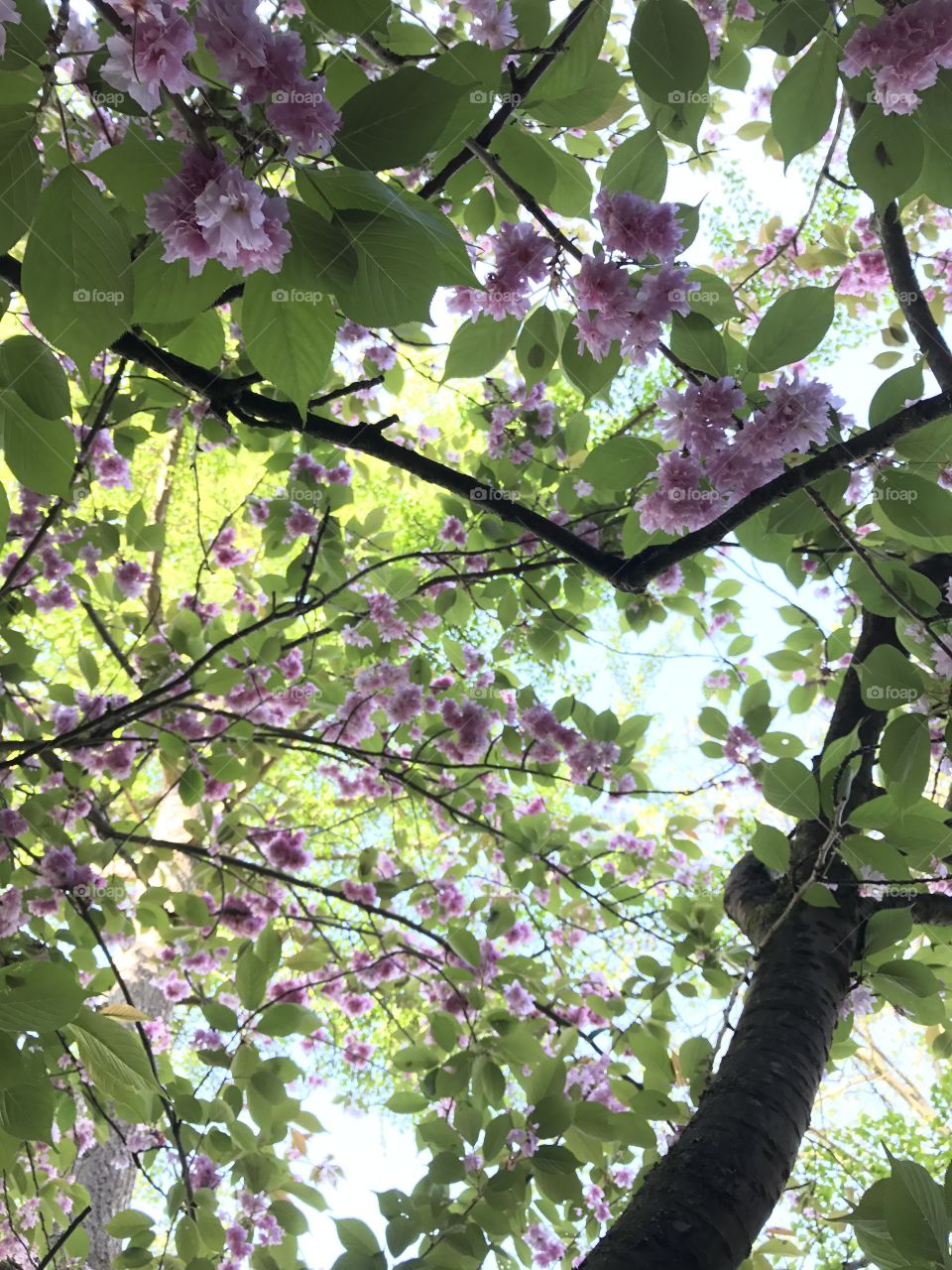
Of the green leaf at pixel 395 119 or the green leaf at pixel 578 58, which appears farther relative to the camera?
the green leaf at pixel 578 58

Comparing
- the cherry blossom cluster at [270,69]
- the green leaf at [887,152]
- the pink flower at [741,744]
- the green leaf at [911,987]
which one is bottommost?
the cherry blossom cluster at [270,69]

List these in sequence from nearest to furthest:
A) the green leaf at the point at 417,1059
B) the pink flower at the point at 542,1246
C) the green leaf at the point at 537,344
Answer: the green leaf at the point at 537,344
the green leaf at the point at 417,1059
the pink flower at the point at 542,1246

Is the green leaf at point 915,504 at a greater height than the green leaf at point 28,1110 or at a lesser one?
greater

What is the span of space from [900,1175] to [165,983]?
381 centimetres

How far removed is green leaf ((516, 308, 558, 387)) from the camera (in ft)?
3.71

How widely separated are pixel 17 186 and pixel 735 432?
92 cm

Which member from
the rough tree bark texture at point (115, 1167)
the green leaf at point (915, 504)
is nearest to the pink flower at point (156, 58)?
the green leaf at point (915, 504)

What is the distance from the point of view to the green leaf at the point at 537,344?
113 cm

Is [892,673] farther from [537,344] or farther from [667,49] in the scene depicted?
[667,49]

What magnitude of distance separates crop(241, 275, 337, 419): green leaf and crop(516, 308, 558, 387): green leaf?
1.56 ft

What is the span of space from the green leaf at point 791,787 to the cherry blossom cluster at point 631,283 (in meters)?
0.76

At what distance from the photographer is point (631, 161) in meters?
1.01

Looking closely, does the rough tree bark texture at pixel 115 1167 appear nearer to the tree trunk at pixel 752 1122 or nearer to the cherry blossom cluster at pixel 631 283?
the tree trunk at pixel 752 1122

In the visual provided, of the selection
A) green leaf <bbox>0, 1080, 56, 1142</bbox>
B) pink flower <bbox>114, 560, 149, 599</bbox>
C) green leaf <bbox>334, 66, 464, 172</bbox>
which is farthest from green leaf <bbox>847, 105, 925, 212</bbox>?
pink flower <bbox>114, 560, 149, 599</bbox>
